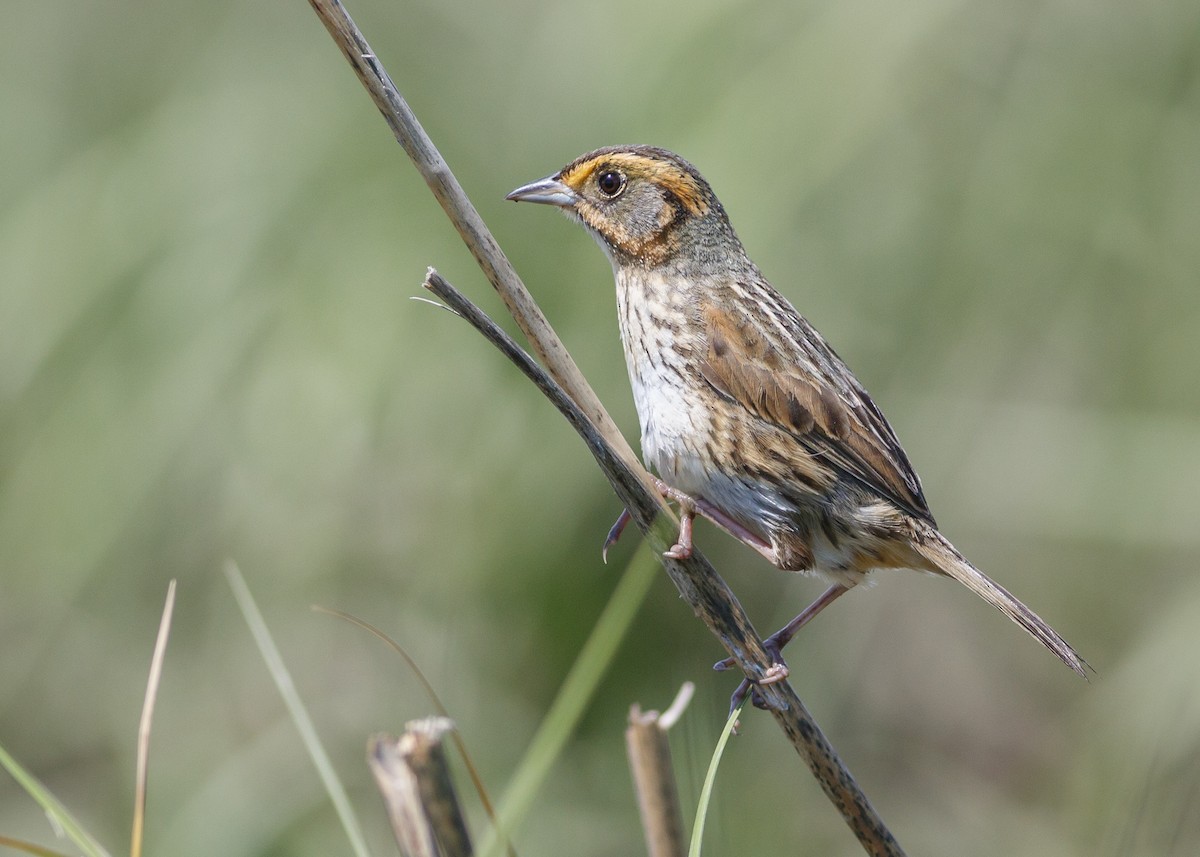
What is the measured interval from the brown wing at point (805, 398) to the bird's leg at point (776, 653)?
0.28 meters

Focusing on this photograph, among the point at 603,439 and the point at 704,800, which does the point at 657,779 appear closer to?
the point at 704,800

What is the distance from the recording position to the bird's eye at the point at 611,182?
328cm

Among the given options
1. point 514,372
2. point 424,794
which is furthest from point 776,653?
point 514,372

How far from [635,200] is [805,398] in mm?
660

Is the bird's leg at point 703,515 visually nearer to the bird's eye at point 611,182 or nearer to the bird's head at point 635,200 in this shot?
the bird's head at point 635,200

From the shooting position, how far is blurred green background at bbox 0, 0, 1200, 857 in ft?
13.9

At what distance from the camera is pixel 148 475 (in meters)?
4.23

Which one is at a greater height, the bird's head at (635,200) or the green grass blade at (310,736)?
the bird's head at (635,200)

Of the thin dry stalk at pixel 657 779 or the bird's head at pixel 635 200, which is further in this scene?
the bird's head at pixel 635 200

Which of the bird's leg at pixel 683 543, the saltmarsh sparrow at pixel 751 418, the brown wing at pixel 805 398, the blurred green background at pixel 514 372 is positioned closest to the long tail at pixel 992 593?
the saltmarsh sparrow at pixel 751 418

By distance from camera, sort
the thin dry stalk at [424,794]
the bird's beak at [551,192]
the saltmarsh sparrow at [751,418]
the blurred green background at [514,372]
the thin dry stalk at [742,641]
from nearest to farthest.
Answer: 1. the thin dry stalk at [424,794]
2. the thin dry stalk at [742,641]
3. the saltmarsh sparrow at [751,418]
4. the bird's beak at [551,192]
5. the blurred green background at [514,372]

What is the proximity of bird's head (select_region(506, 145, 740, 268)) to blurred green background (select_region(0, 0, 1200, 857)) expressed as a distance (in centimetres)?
102

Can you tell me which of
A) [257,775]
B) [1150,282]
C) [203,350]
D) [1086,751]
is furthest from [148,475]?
[1150,282]

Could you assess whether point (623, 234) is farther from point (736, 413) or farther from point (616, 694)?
point (616, 694)
